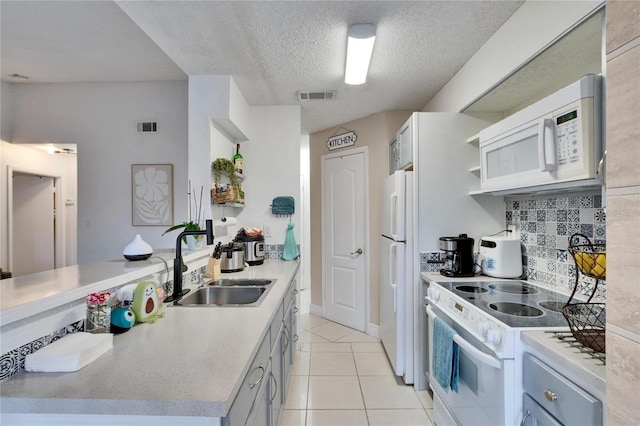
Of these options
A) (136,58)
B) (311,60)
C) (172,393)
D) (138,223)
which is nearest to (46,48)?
Result: (136,58)

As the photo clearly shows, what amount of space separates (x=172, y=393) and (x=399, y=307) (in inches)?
76.2

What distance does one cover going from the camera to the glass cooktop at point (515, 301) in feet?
4.28

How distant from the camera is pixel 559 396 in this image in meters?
0.99

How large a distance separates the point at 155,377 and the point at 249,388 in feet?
1.14

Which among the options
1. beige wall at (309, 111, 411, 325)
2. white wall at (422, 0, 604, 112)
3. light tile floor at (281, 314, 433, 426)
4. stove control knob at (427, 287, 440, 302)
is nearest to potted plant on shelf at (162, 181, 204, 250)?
light tile floor at (281, 314, 433, 426)

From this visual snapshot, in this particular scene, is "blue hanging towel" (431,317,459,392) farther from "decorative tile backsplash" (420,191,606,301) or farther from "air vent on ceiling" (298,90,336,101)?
"air vent on ceiling" (298,90,336,101)

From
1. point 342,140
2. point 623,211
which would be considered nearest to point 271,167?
point 342,140

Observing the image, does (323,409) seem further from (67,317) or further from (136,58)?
(136,58)

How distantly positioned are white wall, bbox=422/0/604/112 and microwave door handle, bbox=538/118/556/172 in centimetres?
42

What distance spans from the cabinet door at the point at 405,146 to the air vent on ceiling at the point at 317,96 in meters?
0.77

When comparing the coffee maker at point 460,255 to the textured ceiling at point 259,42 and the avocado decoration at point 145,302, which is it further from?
the avocado decoration at point 145,302

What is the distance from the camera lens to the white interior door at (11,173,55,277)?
11.3 ft

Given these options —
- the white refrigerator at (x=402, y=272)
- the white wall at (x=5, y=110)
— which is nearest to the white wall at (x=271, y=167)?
the white refrigerator at (x=402, y=272)

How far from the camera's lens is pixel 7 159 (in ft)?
9.52
